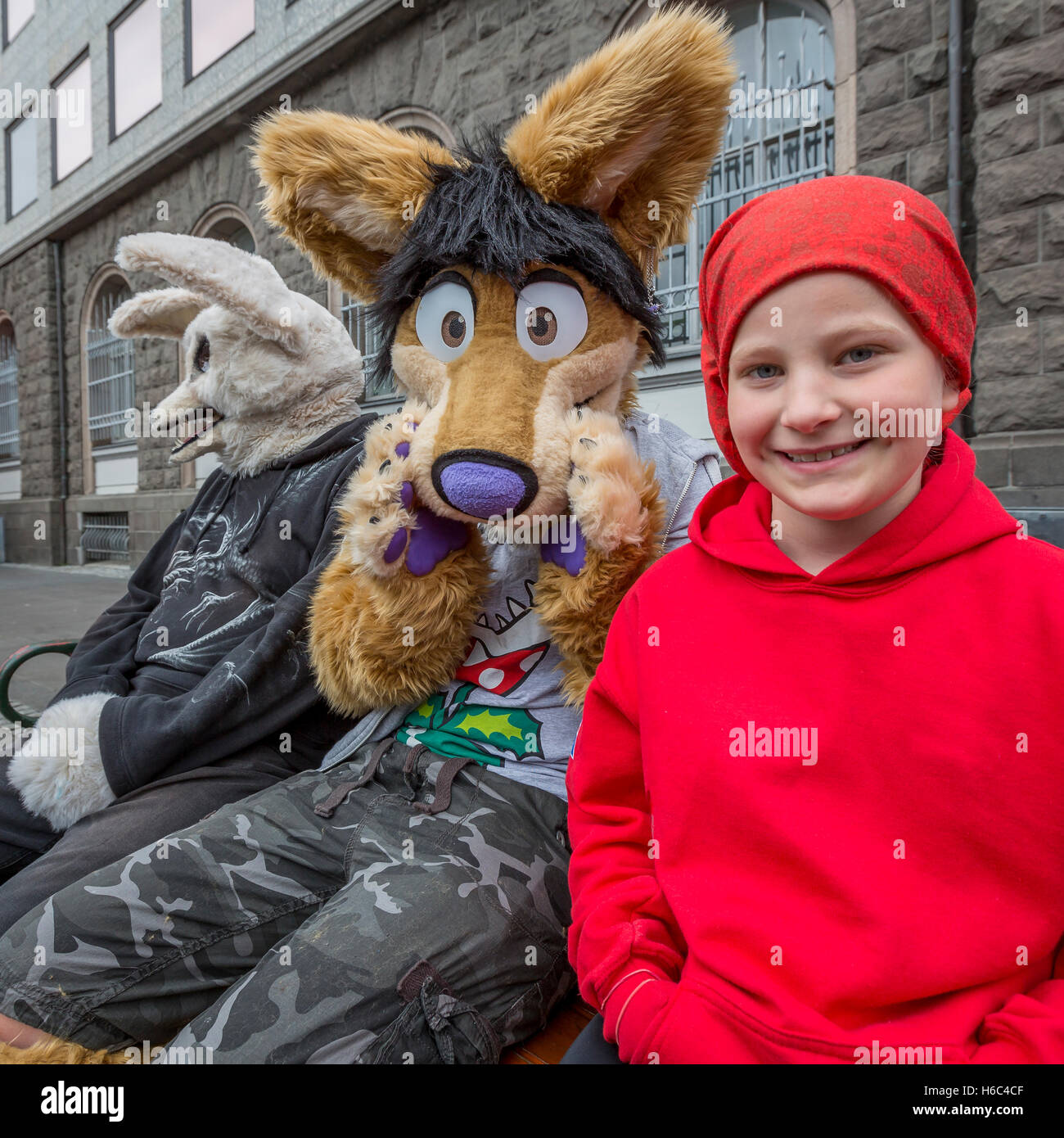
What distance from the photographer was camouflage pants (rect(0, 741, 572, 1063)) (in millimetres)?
1179

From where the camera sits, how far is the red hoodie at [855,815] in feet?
2.97

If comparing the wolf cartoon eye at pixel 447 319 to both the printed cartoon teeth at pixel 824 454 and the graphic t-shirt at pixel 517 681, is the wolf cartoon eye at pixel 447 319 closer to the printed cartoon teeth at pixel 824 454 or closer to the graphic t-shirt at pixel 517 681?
the graphic t-shirt at pixel 517 681

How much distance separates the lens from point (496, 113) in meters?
6.08

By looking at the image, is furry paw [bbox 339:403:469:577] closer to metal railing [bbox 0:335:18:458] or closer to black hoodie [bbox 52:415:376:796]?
black hoodie [bbox 52:415:376:796]

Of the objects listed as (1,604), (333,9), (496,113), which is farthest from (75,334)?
(496,113)

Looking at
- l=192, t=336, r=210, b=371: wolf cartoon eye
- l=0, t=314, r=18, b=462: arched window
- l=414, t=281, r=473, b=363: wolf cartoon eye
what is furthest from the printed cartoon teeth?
l=0, t=314, r=18, b=462: arched window

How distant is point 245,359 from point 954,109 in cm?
371

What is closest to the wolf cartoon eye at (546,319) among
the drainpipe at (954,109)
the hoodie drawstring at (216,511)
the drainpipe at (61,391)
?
the hoodie drawstring at (216,511)

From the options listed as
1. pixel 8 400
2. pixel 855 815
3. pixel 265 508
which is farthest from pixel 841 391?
pixel 8 400

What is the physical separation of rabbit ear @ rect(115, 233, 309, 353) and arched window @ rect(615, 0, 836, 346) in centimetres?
323

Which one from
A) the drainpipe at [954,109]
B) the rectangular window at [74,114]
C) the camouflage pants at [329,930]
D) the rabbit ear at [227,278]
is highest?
the rectangular window at [74,114]

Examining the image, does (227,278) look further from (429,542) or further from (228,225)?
(228,225)

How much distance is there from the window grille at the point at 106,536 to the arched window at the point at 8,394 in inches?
151
